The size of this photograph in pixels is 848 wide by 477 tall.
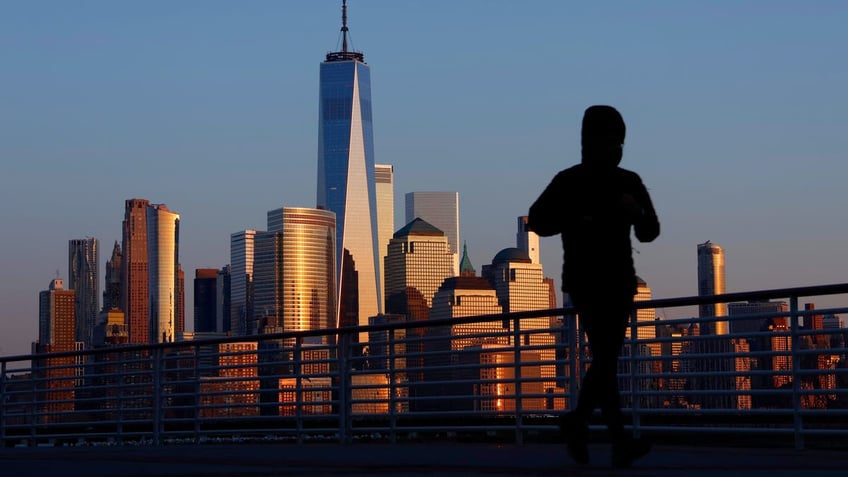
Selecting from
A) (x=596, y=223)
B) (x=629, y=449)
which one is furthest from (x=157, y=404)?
(x=596, y=223)

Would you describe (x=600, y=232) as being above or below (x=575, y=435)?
above

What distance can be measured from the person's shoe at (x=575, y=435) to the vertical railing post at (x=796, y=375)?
2.47 metres

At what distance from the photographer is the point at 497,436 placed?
445 inches

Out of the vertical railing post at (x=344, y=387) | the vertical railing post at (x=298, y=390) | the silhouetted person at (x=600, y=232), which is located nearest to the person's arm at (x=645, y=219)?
the silhouetted person at (x=600, y=232)

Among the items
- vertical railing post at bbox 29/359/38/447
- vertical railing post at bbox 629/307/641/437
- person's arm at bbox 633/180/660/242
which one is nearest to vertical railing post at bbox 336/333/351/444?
vertical railing post at bbox 629/307/641/437

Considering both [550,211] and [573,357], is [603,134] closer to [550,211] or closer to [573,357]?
[550,211]

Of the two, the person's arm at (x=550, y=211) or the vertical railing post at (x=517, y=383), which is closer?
the person's arm at (x=550, y=211)

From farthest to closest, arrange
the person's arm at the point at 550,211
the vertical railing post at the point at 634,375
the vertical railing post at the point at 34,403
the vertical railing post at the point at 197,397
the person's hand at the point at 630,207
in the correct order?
the vertical railing post at the point at 34,403
the vertical railing post at the point at 197,397
the vertical railing post at the point at 634,375
the person's arm at the point at 550,211
the person's hand at the point at 630,207

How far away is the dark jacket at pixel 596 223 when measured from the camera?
5379 mm

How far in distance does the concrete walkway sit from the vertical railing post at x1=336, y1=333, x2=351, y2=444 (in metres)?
1.79

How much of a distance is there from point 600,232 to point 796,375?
3.19 meters

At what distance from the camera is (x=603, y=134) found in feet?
17.8

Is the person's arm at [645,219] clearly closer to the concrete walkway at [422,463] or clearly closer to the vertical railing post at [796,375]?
A: the concrete walkway at [422,463]

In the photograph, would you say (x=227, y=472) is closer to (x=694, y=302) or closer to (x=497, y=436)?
(x=694, y=302)
